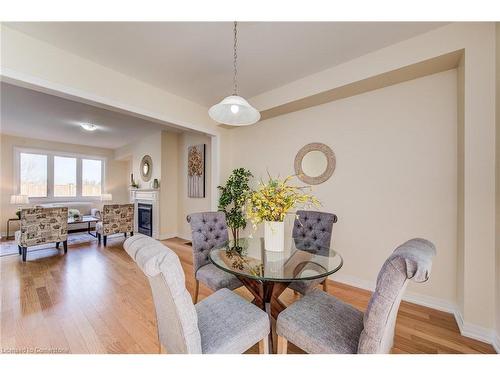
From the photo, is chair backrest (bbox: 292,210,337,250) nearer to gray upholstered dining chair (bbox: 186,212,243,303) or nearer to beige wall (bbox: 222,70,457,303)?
beige wall (bbox: 222,70,457,303)

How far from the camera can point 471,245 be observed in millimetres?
1759

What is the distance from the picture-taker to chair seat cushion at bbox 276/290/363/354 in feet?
3.56

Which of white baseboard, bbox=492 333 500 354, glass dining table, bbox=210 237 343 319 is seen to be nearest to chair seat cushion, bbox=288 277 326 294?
glass dining table, bbox=210 237 343 319

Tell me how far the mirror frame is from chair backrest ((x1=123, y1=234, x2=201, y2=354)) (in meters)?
2.36

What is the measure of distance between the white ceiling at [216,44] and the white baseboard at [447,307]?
2.60m

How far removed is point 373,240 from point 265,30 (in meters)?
2.52

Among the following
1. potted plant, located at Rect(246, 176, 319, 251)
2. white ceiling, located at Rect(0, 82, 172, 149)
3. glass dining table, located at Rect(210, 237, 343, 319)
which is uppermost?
white ceiling, located at Rect(0, 82, 172, 149)

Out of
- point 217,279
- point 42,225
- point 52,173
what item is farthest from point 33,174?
point 217,279

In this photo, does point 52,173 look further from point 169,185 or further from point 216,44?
point 216,44

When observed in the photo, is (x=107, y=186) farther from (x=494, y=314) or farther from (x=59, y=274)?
(x=494, y=314)

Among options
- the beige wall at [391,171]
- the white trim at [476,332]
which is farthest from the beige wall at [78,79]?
the white trim at [476,332]

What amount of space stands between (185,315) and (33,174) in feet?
24.7

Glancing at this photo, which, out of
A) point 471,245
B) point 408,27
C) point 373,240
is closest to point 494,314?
point 471,245

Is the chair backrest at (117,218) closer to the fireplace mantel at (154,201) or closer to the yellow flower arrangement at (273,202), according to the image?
the fireplace mantel at (154,201)
